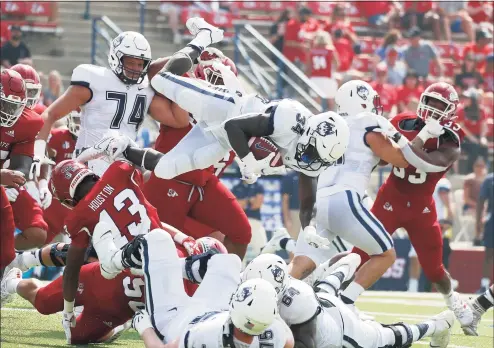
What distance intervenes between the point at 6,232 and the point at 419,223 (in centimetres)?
289

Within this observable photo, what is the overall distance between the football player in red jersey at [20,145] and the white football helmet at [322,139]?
1.97 metres

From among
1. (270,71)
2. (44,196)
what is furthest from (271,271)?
(270,71)

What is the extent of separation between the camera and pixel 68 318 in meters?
6.25

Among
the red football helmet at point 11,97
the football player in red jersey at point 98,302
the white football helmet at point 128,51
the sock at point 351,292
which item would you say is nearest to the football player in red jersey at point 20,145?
the red football helmet at point 11,97

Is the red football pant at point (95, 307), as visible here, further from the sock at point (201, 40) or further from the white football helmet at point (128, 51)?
the sock at point (201, 40)

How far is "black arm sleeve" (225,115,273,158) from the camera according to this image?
6348 mm

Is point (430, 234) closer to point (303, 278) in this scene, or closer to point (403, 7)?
point (303, 278)

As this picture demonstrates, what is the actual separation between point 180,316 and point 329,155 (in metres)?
1.43

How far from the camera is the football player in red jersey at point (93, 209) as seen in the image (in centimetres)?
606

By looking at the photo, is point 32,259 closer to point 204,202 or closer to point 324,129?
point 204,202

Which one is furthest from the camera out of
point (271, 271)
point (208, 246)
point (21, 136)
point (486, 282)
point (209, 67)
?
point (486, 282)

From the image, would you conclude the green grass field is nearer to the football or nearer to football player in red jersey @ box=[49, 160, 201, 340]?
football player in red jersey @ box=[49, 160, 201, 340]

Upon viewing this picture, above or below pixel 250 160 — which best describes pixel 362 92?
above

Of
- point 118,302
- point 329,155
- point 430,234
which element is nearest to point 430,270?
point 430,234
